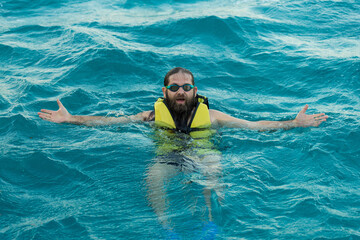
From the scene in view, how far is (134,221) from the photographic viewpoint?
512 cm

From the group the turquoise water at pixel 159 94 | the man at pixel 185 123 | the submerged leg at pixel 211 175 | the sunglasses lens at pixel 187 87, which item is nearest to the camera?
the turquoise water at pixel 159 94

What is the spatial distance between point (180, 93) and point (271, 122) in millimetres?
1543

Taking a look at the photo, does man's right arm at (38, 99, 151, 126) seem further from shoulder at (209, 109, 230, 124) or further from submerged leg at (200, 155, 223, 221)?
submerged leg at (200, 155, 223, 221)

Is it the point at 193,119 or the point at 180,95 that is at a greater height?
the point at 180,95

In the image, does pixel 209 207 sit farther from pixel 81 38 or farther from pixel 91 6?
pixel 91 6

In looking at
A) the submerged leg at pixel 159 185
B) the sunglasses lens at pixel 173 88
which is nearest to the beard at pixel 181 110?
the sunglasses lens at pixel 173 88

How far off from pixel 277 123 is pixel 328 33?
6.44 m

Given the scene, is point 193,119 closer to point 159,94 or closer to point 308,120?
point 308,120

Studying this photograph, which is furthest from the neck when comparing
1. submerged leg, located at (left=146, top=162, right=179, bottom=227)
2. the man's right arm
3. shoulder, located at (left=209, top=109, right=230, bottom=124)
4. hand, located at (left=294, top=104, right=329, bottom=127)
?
hand, located at (left=294, top=104, right=329, bottom=127)

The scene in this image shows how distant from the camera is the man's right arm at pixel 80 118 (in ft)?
24.1

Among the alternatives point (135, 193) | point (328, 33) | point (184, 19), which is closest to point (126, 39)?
point (184, 19)

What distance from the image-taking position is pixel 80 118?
745 cm

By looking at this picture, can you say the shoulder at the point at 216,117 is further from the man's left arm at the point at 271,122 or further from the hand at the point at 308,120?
the hand at the point at 308,120

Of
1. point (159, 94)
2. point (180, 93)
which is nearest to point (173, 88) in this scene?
point (180, 93)
